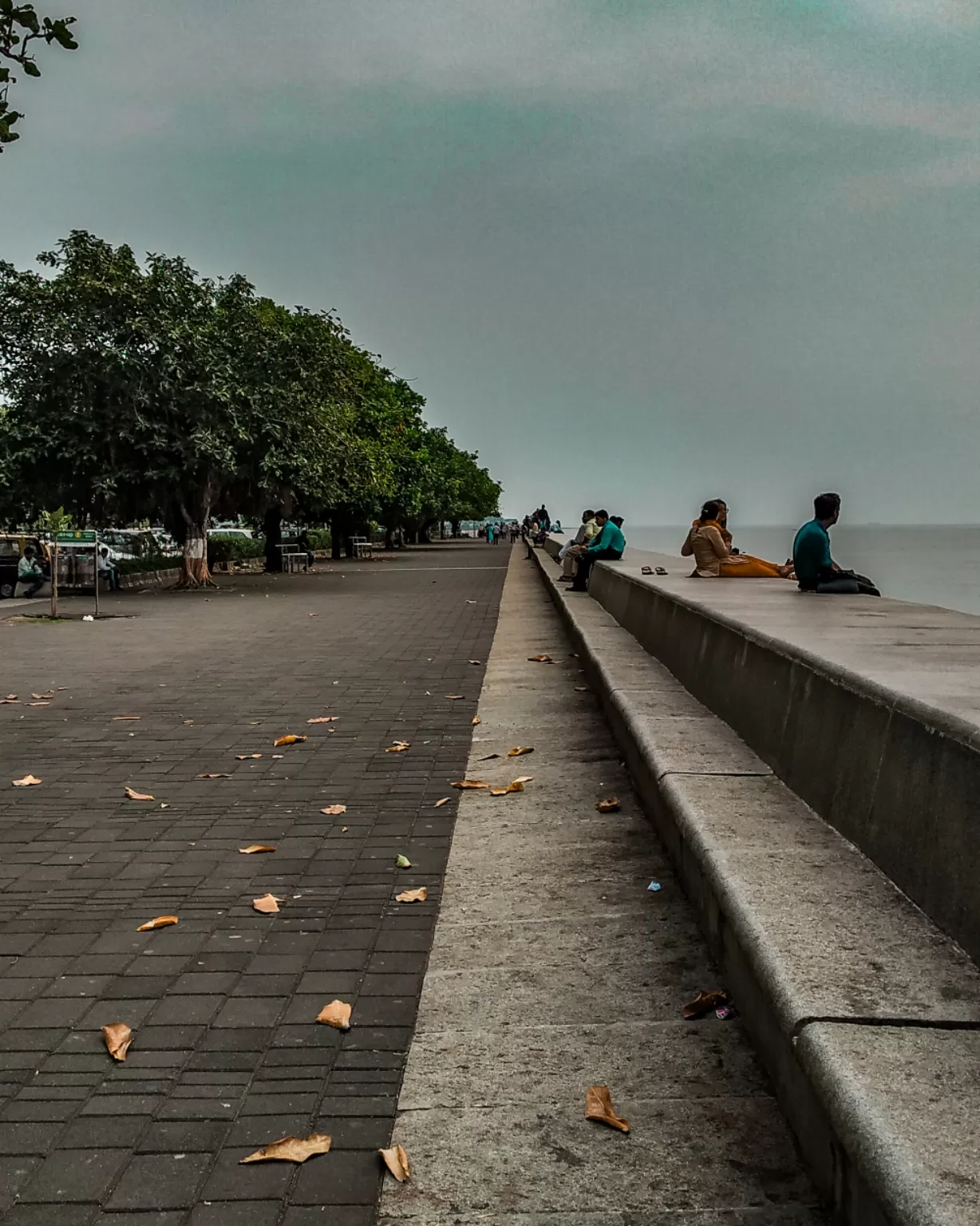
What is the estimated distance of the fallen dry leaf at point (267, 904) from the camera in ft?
16.1

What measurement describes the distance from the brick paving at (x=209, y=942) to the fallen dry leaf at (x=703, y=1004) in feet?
2.74

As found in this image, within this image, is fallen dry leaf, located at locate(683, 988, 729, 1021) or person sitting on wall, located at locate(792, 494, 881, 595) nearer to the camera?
fallen dry leaf, located at locate(683, 988, 729, 1021)

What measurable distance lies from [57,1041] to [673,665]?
638cm

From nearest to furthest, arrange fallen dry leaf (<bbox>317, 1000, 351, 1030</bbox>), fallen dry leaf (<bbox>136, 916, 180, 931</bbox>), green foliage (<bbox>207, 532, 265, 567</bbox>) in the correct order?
fallen dry leaf (<bbox>317, 1000, 351, 1030</bbox>) → fallen dry leaf (<bbox>136, 916, 180, 931</bbox>) → green foliage (<bbox>207, 532, 265, 567</bbox>)

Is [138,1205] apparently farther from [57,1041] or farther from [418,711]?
[418,711]

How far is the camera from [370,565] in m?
46.2

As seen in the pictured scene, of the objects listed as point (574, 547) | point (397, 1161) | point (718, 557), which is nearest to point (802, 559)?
Answer: point (718, 557)

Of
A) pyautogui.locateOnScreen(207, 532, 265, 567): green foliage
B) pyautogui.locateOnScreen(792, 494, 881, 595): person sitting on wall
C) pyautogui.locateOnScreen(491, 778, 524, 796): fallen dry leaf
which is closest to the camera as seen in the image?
pyautogui.locateOnScreen(491, 778, 524, 796): fallen dry leaf

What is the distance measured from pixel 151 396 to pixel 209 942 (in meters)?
24.4

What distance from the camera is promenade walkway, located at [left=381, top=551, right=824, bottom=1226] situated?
111 inches

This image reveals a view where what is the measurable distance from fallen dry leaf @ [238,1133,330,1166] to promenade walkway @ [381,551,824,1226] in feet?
0.69

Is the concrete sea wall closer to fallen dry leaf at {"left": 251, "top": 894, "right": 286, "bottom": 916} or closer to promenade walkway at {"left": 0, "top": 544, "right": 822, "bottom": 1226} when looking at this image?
promenade walkway at {"left": 0, "top": 544, "right": 822, "bottom": 1226}

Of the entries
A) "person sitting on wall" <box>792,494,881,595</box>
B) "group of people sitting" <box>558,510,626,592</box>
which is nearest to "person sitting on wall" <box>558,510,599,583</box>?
"group of people sitting" <box>558,510,626,592</box>

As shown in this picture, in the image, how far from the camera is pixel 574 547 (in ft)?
80.2
